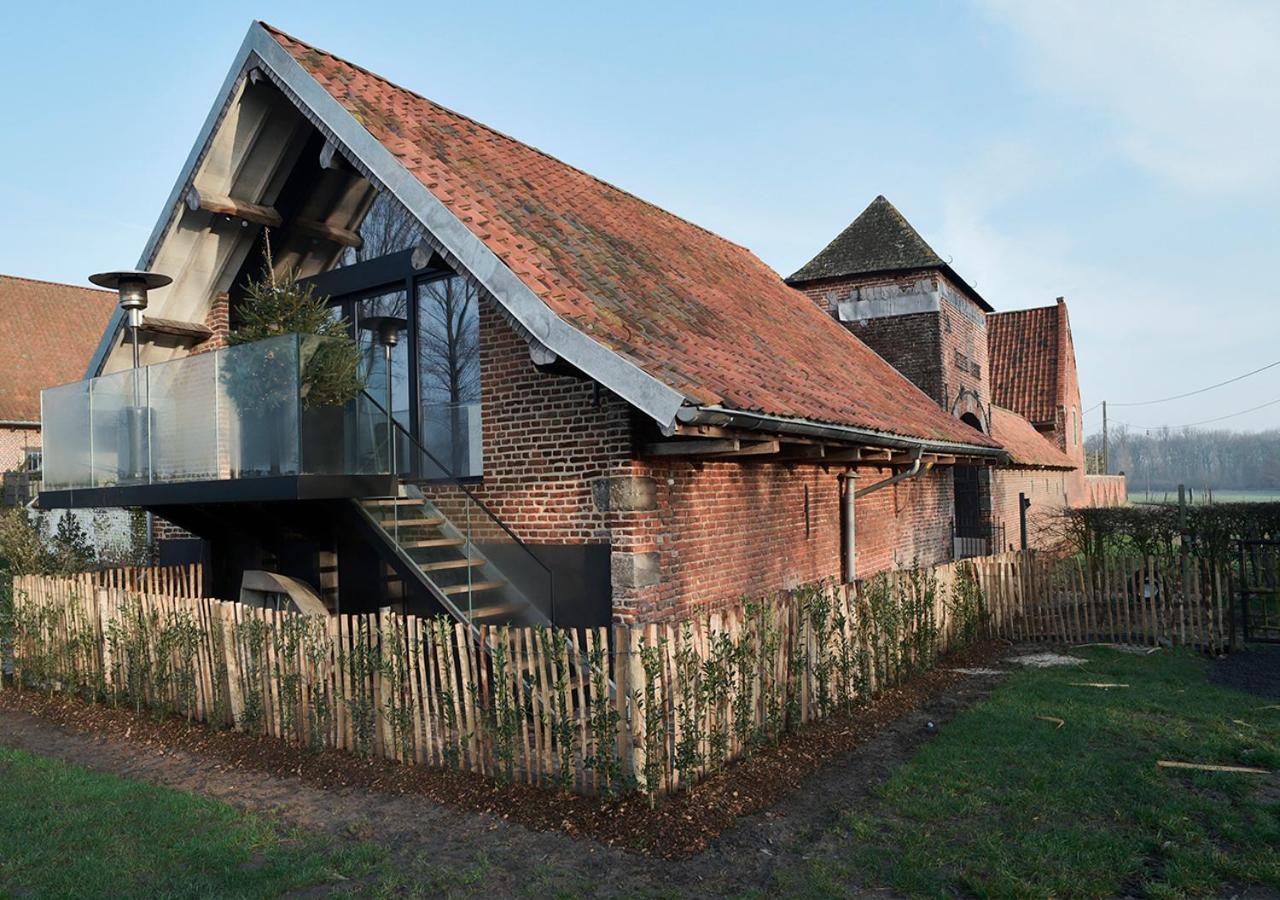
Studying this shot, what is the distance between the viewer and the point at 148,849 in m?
5.78

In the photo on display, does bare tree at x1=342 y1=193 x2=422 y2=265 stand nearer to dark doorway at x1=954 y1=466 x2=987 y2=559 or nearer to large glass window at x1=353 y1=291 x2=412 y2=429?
large glass window at x1=353 y1=291 x2=412 y2=429

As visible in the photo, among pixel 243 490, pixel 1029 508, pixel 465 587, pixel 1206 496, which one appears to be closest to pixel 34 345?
pixel 243 490

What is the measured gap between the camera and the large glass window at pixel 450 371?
10094mm

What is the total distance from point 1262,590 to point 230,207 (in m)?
13.6

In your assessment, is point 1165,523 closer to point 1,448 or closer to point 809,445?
point 809,445

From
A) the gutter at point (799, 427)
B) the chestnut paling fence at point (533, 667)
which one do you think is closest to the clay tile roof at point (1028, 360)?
the gutter at point (799, 427)

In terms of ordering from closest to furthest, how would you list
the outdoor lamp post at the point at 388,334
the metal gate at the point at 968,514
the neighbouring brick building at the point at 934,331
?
the outdoor lamp post at the point at 388,334
the neighbouring brick building at the point at 934,331
the metal gate at the point at 968,514

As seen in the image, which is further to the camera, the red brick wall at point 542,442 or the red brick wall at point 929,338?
the red brick wall at point 929,338

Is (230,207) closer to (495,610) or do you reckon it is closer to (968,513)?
(495,610)

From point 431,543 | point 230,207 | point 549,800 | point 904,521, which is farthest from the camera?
point 904,521

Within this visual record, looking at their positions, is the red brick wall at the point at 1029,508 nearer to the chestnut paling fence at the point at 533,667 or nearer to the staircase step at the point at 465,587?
the chestnut paling fence at the point at 533,667

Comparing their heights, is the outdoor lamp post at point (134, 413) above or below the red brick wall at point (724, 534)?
above

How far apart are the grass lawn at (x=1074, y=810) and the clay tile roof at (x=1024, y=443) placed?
12228mm

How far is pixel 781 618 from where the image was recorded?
311 inches
